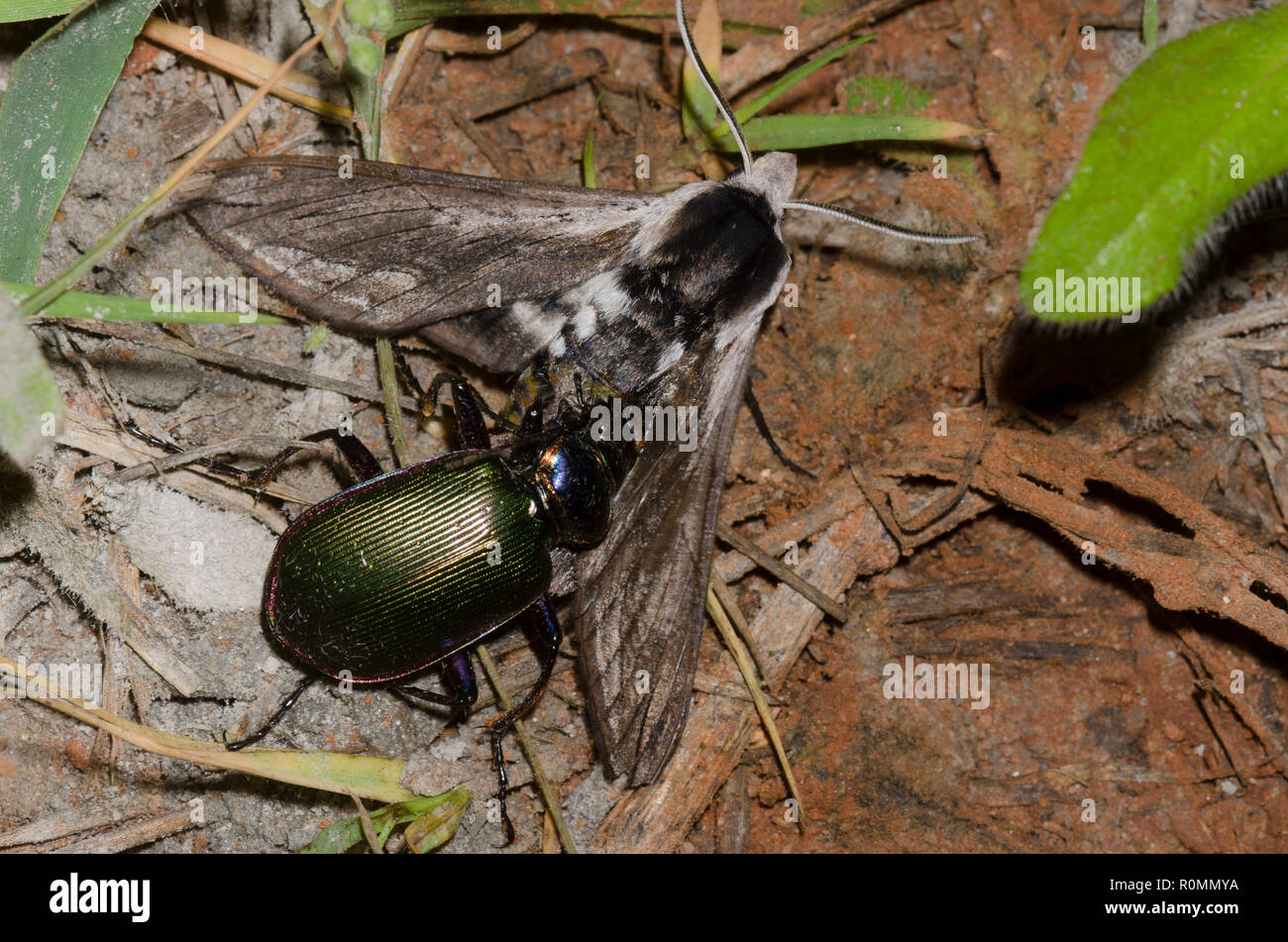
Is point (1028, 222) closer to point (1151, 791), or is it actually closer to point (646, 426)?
point (646, 426)

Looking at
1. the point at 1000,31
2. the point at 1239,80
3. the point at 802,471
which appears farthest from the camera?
the point at 1000,31

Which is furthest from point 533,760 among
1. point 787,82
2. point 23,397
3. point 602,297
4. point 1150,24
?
point 1150,24

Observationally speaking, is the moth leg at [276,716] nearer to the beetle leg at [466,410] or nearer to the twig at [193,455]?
the twig at [193,455]

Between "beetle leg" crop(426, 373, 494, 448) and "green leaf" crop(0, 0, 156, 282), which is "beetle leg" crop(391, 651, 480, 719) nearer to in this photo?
"beetle leg" crop(426, 373, 494, 448)

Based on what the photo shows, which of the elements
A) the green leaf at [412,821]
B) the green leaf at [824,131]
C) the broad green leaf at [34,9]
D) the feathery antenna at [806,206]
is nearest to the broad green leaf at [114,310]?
the broad green leaf at [34,9]

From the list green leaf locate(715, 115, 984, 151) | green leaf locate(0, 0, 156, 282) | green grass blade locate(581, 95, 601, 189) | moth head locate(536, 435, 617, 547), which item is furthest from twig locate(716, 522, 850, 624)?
green leaf locate(0, 0, 156, 282)

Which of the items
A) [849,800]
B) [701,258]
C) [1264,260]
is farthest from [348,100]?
[1264,260]

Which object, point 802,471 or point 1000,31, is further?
point 1000,31
